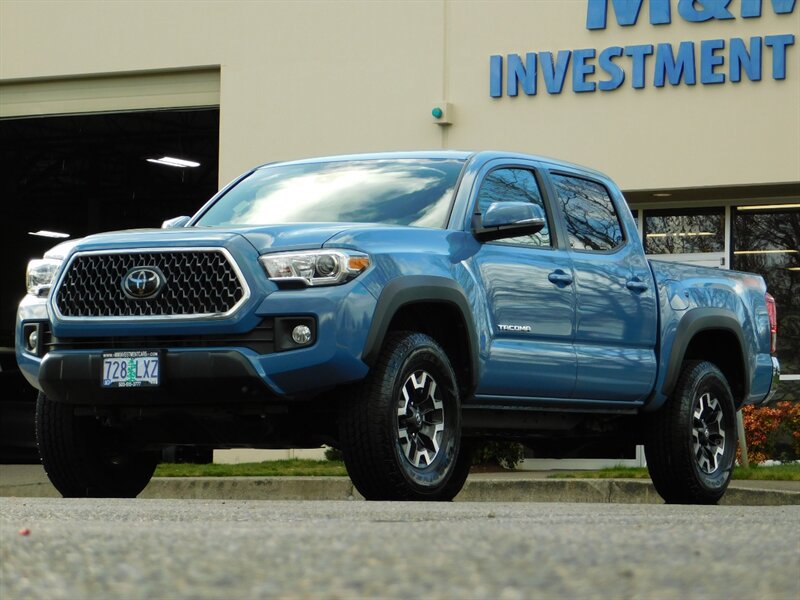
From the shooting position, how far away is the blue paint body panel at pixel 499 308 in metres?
7.34

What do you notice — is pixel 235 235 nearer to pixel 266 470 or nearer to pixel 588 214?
pixel 588 214

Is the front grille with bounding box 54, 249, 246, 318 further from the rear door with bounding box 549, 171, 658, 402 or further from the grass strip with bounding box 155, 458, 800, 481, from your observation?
the grass strip with bounding box 155, 458, 800, 481

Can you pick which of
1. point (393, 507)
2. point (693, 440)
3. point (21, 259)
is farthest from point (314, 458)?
point (21, 259)

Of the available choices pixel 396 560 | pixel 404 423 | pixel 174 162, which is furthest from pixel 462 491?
pixel 174 162

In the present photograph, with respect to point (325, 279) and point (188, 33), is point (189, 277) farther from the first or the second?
point (188, 33)

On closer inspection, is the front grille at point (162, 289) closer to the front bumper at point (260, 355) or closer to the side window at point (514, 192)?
the front bumper at point (260, 355)

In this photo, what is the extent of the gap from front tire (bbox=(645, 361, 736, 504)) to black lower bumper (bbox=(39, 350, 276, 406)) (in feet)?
10.3

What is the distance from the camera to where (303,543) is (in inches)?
154

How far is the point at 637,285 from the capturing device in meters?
9.41

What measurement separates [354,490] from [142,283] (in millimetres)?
5648

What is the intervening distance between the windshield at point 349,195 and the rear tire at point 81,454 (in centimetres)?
136

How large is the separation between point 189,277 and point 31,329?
3.64 feet

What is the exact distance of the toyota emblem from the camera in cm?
762

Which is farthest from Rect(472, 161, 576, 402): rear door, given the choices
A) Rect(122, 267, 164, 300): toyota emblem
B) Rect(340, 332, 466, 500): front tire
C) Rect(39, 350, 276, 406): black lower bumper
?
Rect(122, 267, 164, 300): toyota emblem
